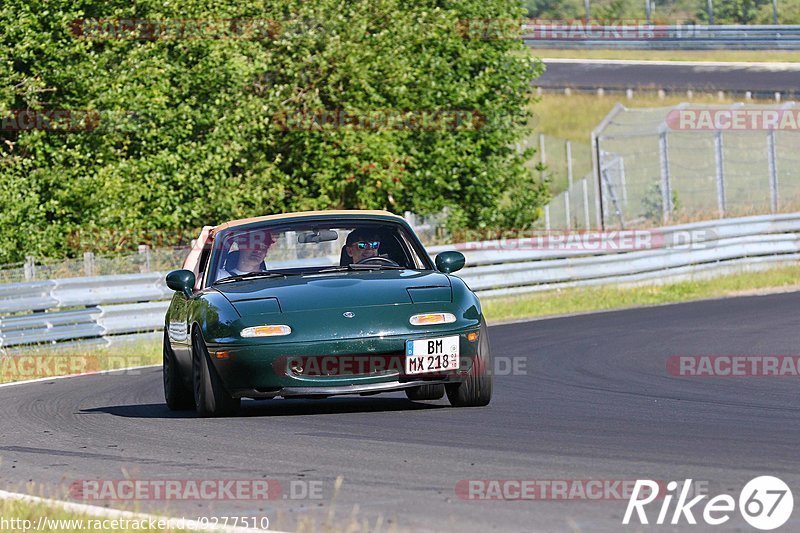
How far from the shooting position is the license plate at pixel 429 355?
916 centimetres

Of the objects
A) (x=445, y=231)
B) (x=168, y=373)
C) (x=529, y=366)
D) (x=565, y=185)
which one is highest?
(x=168, y=373)

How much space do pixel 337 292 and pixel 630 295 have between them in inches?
586

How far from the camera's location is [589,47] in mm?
65000

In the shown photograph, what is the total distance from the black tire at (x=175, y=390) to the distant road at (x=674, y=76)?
A: 133 ft

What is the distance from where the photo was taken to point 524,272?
2366 centimetres

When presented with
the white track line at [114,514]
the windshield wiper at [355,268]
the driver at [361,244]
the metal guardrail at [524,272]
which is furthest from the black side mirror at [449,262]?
the metal guardrail at [524,272]

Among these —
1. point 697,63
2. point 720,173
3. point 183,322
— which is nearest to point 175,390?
point 183,322

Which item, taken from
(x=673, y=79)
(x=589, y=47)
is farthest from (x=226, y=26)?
(x=589, y=47)

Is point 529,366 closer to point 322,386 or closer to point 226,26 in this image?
point 322,386

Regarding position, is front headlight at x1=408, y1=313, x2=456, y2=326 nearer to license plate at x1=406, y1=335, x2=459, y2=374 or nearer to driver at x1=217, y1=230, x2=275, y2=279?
license plate at x1=406, y1=335, x2=459, y2=374

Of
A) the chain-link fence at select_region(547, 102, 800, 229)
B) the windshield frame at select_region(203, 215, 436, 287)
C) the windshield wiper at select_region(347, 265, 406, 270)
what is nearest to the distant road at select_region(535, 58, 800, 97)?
the chain-link fence at select_region(547, 102, 800, 229)

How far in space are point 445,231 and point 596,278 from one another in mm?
4754

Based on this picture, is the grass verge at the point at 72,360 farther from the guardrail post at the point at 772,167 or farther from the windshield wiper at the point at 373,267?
the guardrail post at the point at 772,167

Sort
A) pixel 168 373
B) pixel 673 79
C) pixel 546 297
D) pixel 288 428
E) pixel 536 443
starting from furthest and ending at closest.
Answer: pixel 673 79, pixel 546 297, pixel 168 373, pixel 288 428, pixel 536 443
